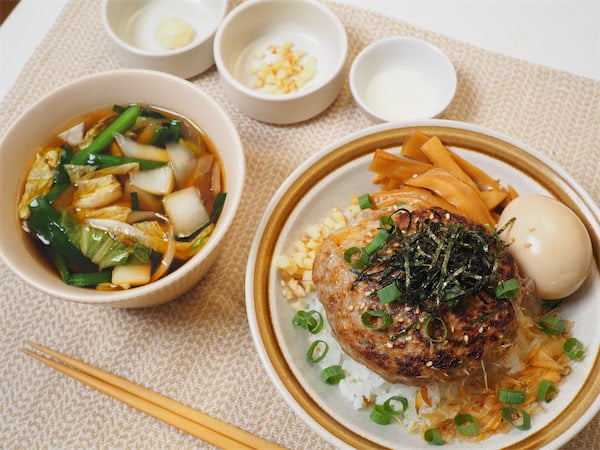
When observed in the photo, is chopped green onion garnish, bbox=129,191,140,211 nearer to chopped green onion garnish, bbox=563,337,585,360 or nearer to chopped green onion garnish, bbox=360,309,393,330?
chopped green onion garnish, bbox=360,309,393,330

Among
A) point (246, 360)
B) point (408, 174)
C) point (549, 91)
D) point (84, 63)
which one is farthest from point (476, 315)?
point (84, 63)

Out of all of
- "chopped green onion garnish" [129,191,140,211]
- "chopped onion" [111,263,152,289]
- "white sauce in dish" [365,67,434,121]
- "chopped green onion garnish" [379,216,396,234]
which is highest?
"chopped green onion garnish" [379,216,396,234]

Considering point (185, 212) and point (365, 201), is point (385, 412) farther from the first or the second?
point (185, 212)

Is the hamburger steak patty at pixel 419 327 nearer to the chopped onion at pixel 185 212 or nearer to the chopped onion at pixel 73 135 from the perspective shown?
the chopped onion at pixel 185 212

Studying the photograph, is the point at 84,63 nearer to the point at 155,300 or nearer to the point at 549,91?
the point at 155,300

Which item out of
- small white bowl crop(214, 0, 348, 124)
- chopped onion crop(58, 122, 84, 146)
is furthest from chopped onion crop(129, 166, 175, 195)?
small white bowl crop(214, 0, 348, 124)

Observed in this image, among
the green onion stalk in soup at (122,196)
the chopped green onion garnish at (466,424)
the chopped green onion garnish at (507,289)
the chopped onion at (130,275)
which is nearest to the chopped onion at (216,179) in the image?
the green onion stalk in soup at (122,196)

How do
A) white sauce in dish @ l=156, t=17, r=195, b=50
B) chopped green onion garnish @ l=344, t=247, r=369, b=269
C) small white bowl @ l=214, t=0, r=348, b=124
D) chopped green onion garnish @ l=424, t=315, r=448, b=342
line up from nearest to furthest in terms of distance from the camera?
chopped green onion garnish @ l=424, t=315, r=448, b=342
chopped green onion garnish @ l=344, t=247, r=369, b=269
small white bowl @ l=214, t=0, r=348, b=124
white sauce in dish @ l=156, t=17, r=195, b=50
